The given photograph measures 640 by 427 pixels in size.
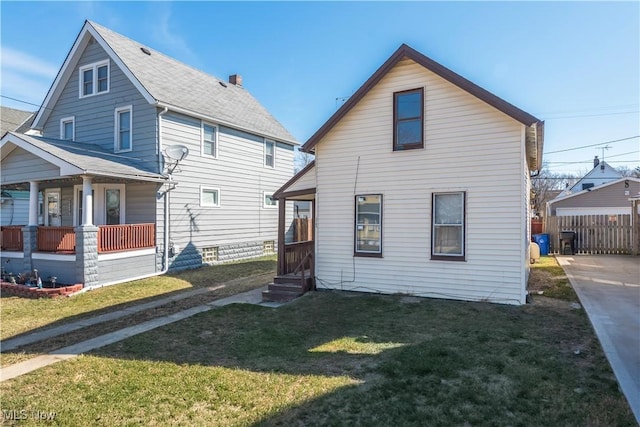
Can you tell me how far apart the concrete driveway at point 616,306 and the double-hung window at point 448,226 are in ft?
9.35

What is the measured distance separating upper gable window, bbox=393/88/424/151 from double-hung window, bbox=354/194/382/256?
1525mm

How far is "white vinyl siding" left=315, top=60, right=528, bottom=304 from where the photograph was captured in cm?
863

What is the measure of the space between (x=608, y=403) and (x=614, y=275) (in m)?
10.1

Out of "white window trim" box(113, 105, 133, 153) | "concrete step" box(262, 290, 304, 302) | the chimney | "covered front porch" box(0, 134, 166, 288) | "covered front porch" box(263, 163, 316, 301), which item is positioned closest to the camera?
"concrete step" box(262, 290, 304, 302)

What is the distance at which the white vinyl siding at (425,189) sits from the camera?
8633 millimetres

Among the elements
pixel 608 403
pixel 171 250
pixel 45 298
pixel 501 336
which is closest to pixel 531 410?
pixel 608 403

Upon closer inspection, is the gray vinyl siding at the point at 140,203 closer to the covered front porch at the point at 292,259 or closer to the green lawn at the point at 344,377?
the covered front porch at the point at 292,259

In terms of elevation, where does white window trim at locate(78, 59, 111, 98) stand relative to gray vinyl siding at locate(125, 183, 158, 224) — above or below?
above

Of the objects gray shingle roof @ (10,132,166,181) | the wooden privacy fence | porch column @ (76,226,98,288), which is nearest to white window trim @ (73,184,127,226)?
gray shingle roof @ (10,132,166,181)

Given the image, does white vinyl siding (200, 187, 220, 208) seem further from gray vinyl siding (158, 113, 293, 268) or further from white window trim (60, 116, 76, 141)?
white window trim (60, 116, 76, 141)

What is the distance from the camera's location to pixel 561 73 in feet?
46.1

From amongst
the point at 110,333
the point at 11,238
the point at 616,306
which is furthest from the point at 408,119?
the point at 11,238

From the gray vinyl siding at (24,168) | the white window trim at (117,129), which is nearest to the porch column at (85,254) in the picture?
the gray vinyl siding at (24,168)

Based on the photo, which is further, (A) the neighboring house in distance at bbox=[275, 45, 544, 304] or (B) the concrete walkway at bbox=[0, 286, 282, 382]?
(A) the neighboring house in distance at bbox=[275, 45, 544, 304]
